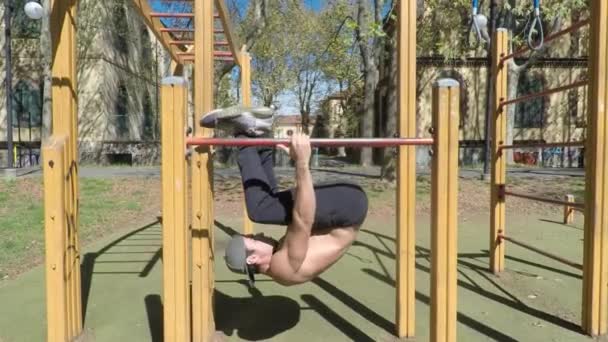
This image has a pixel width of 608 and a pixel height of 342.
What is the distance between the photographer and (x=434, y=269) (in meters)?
2.23

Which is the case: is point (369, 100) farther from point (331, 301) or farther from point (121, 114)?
point (331, 301)

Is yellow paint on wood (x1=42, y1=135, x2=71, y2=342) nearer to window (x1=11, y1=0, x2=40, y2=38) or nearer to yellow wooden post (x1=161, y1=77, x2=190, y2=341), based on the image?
yellow wooden post (x1=161, y1=77, x2=190, y2=341)

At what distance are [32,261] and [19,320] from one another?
1919 mm

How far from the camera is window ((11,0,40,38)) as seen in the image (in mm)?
20188

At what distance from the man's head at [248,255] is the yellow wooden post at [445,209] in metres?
0.87

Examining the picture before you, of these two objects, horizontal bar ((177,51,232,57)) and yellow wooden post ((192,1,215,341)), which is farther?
horizontal bar ((177,51,232,57))

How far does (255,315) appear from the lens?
367 cm

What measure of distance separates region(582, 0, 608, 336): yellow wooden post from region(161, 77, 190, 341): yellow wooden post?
2.60m

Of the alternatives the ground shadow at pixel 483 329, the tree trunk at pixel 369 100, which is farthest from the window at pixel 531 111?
the ground shadow at pixel 483 329

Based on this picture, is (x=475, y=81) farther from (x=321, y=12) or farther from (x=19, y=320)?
(x=19, y=320)

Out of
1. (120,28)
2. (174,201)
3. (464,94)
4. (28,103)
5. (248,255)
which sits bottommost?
(248,255)

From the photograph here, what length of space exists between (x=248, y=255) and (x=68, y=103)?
5.12ft

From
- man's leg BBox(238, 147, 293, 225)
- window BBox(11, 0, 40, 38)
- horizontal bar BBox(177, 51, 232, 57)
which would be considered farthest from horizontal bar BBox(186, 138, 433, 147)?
window BBox(11, 0, 40, 38)

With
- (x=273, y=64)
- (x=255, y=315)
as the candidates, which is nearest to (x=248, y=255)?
(x=255, y=315)
